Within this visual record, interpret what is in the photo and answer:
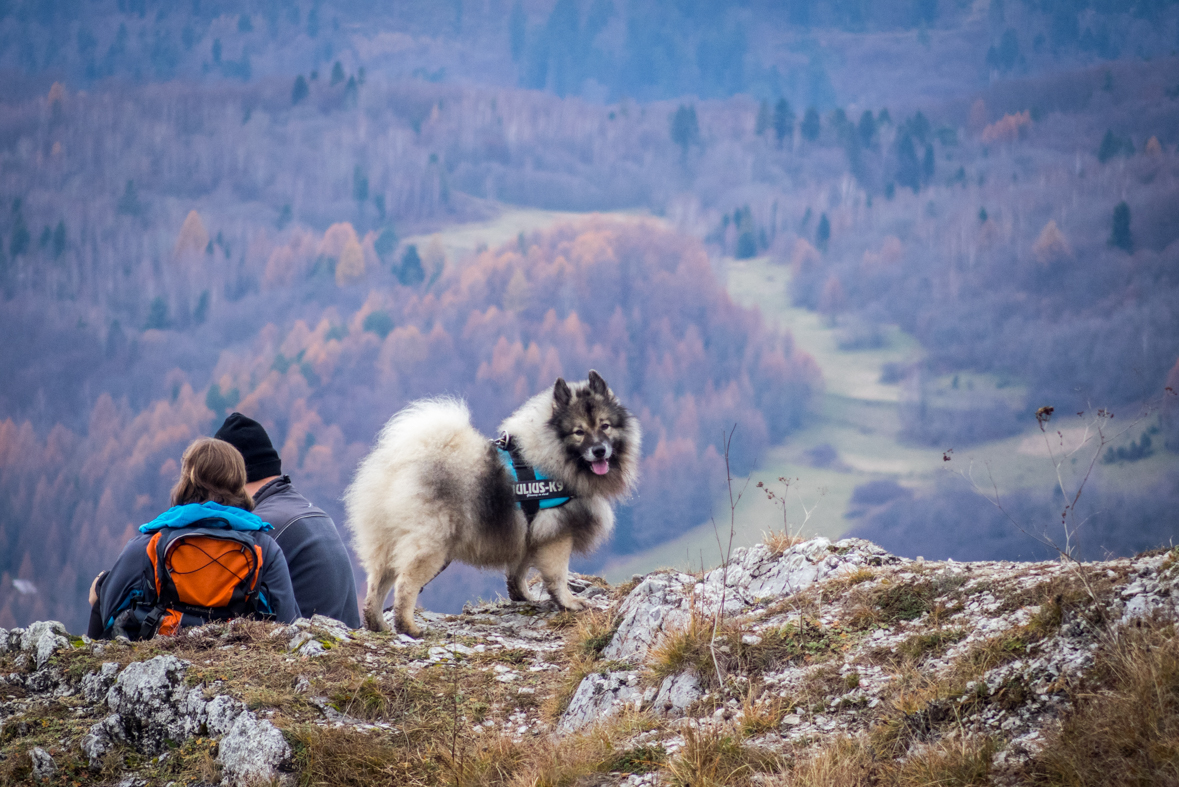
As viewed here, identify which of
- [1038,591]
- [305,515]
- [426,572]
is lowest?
[426,572]

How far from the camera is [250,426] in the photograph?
22.5ft

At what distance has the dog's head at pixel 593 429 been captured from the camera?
8.15 meters

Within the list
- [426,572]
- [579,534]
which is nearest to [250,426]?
[426,572]

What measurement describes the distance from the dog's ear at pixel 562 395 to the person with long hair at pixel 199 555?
11.0ft

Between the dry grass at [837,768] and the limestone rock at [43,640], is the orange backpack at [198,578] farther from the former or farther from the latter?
the dry grass at [837,768]

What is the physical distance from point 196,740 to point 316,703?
2.09ft

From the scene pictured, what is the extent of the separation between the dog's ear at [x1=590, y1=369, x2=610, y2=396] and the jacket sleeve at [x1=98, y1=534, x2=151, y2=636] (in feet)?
14.4

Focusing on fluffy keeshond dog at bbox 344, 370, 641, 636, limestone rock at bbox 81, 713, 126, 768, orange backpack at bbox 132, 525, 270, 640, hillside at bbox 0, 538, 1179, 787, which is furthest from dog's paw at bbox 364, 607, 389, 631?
Result: limestone rock at bbox 81, 713, 126, 768

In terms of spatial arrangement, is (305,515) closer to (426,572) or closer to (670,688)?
(426,572)

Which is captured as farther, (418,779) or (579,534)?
(579,534)

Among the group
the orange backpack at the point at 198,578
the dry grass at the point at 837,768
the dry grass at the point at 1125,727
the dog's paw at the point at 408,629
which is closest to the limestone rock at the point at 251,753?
the orange backpack at the point at 198,578

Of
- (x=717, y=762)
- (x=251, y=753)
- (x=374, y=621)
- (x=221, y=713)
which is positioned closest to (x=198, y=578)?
(x=221, y=713)

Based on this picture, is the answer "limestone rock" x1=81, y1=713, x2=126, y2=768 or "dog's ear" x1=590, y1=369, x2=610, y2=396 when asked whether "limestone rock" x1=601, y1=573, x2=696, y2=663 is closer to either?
"dog's ear" x1=590, y1=369, x2=610, y2=396

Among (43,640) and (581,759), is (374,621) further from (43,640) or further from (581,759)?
(581,759)
